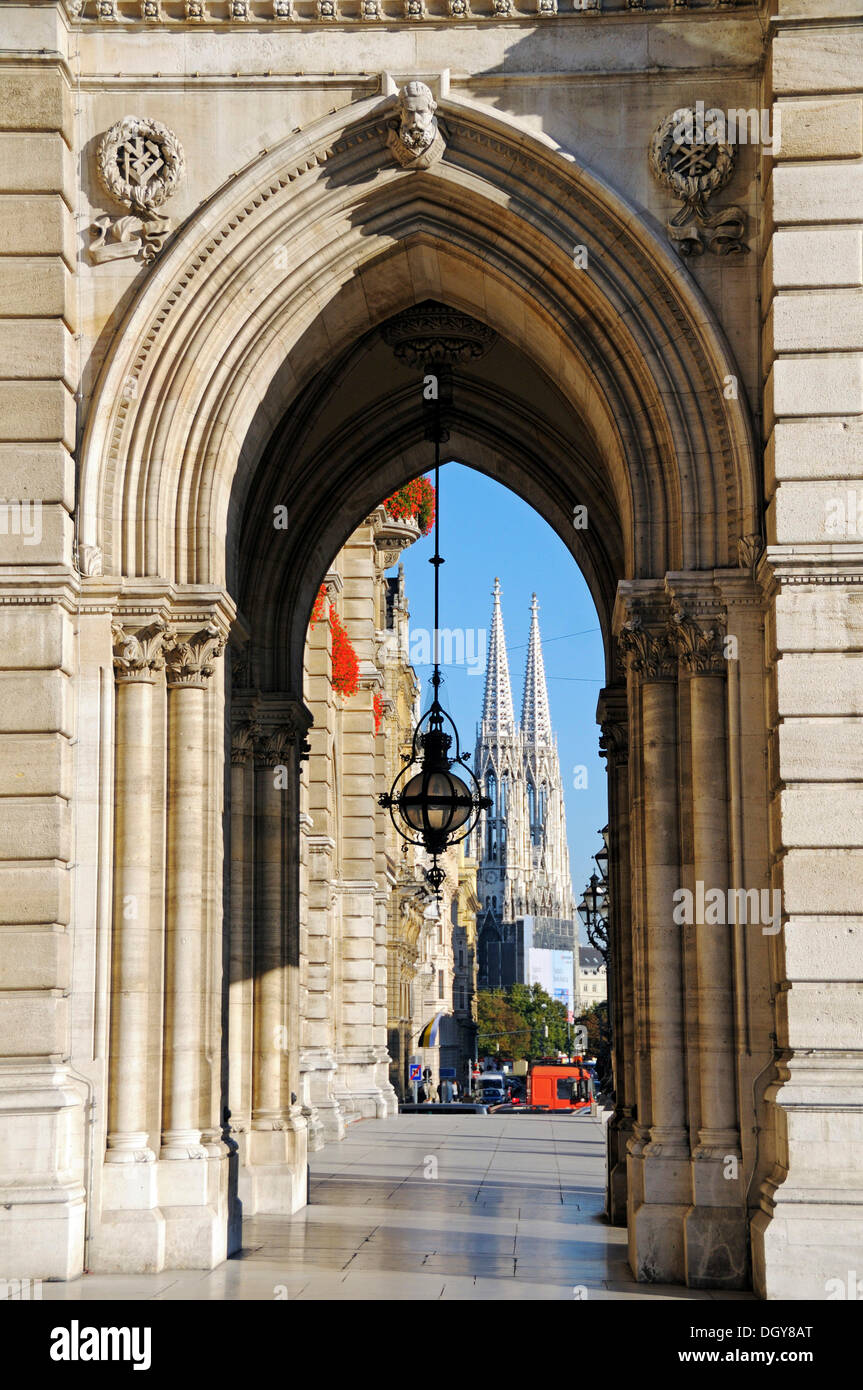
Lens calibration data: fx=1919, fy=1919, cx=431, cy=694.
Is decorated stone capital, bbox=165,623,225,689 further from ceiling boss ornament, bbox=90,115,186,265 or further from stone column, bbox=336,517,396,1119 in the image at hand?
stone column, bbox=336,517,396,1119

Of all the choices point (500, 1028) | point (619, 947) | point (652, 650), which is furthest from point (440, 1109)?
point (500, 1028)

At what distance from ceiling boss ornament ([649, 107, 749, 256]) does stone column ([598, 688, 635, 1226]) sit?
5470 millimetres

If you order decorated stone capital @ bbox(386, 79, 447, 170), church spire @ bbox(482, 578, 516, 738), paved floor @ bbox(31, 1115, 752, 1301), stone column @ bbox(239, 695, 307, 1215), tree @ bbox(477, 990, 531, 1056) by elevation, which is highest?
church spire @ bbox(482, 578, 516, 738)

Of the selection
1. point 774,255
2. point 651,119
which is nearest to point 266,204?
point 651,119

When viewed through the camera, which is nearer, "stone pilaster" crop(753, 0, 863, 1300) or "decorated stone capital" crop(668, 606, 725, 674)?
"stone pilaster" crop(753, 0, 863, 1300)

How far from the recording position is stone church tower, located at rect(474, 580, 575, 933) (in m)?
139

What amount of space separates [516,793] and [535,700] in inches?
358

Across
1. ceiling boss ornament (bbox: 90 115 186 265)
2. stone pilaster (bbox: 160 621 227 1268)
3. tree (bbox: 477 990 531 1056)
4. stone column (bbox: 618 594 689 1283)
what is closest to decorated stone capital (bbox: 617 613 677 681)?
stone column (bbox: 618 594 689 1283)

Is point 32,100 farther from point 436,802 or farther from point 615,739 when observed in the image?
point 615,739

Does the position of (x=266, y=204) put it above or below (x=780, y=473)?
above

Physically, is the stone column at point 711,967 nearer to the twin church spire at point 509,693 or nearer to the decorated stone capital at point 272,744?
the decorated stone capital at point 272,744

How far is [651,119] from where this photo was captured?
13.1 m

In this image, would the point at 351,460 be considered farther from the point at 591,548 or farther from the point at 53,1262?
the point at 53,1262

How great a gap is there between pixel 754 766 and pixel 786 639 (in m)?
1.04
